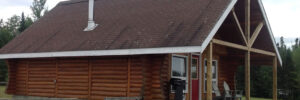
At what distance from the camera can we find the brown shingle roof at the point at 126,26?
442 inches

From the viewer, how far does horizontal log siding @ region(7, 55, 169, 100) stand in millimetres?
11852

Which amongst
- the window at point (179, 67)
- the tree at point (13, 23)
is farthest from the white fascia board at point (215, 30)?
the tree at point (13, 23)

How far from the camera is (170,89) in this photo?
1205cm

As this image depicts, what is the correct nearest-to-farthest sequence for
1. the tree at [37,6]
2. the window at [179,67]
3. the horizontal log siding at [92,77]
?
1. the horizontal log siding at [92,77]
2. the window at [179,67]
3. the tree at [37,6]

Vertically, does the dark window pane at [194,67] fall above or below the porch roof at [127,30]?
below

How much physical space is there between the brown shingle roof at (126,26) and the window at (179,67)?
121 centimetres

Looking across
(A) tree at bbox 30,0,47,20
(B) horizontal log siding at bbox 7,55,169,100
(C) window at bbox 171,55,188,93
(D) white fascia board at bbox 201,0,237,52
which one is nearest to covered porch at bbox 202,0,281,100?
(C) window at bbox 171,55,188,93

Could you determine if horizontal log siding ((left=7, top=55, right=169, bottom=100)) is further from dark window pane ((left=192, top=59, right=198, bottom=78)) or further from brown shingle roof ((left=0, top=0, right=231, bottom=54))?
dark window pane ((left=192, top=59, right=198, bottom=78))

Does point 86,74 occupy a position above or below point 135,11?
below

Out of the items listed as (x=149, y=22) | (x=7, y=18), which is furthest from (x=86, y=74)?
(x=7, y=18)

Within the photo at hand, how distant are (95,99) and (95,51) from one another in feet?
5.91

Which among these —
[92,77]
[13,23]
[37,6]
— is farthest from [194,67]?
[13,23]

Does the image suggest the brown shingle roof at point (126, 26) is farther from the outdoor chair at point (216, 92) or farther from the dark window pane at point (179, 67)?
the outdoor chair at point (216, 92)

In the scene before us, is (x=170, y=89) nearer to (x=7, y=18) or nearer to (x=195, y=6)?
(x=195, y=6)
